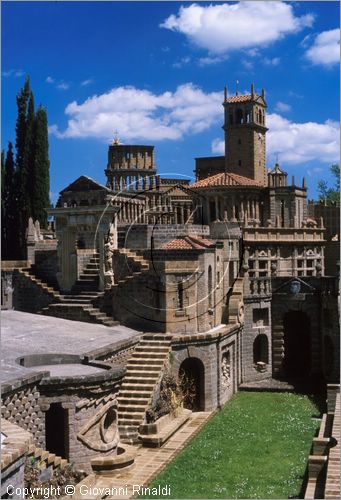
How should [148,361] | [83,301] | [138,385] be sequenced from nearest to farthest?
[138,385], [148,361], [83,301]

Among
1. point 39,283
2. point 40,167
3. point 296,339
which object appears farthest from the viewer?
point 40,167

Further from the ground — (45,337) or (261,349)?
(45,337)

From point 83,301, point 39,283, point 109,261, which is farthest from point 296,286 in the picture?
point 39,283

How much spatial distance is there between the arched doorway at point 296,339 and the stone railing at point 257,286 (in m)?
2.97

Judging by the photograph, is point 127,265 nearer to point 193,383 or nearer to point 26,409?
point 193,383

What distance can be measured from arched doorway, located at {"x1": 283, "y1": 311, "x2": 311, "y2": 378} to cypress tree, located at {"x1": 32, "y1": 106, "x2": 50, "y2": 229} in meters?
15.6

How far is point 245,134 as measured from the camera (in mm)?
49375

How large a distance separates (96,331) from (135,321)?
2220 mm

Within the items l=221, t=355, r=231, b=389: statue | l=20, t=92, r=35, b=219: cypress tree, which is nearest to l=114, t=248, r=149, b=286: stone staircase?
l=221, t=355, r=231, b=389: statue

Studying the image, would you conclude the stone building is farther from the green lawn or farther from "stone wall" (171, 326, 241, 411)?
the green lawn

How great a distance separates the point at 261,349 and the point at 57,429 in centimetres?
1815

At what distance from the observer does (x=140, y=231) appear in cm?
3522

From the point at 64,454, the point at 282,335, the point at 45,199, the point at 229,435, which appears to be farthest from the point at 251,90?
the point at 64,454

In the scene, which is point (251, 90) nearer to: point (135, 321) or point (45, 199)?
point (45, 199)
